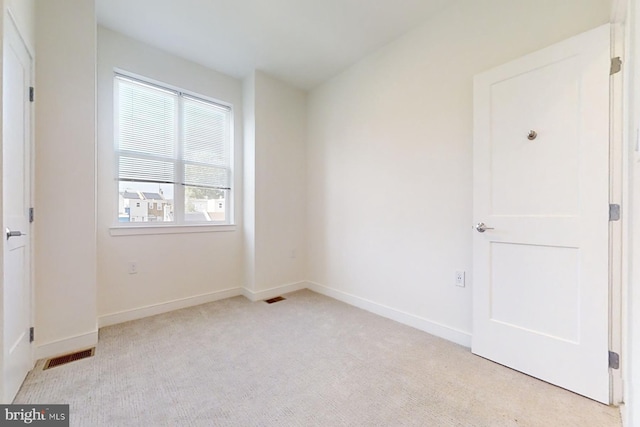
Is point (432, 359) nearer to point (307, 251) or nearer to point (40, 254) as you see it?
point (307, 251)

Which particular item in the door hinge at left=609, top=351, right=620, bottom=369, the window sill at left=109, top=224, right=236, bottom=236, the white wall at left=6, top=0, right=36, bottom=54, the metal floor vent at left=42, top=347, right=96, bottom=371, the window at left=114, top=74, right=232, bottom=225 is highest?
the white wall at left=6, top=0, right=36, bottom=54

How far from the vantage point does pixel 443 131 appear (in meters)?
2.24

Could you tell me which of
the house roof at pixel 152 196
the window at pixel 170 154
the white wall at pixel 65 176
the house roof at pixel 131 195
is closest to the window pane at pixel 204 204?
the window at pixel 170 154

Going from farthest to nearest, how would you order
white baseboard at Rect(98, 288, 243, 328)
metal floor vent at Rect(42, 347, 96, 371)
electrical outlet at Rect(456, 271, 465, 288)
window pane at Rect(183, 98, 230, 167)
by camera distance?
window pane at Rect(183, 98, 230, 167), white baseboard at Rect(98, 288, 243, 328), electrical outlet at Rect(456, 271, 465, 288), metal floor vent at Rect(42, 347, 96, 371)

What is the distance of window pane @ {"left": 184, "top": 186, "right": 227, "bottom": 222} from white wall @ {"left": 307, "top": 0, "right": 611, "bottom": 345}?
4.36 feet

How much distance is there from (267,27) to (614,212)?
9.56 ft

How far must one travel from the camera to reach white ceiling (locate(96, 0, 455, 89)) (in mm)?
2201

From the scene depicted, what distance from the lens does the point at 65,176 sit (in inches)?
76.8

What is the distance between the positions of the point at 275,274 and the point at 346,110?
222 centimetres

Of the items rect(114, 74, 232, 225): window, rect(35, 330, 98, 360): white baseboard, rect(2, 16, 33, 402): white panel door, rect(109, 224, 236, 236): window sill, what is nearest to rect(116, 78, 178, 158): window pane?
rect(114, 74, 232, 225): window

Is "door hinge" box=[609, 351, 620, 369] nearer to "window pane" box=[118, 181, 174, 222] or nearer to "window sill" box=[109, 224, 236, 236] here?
"window sill" box=[109, 224, 236, 236]

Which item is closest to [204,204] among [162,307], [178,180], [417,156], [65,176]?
[178,180]

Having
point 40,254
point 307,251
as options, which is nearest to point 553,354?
point 307,251

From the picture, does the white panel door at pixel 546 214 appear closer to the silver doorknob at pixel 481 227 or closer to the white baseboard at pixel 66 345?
the silver doorknob at pixel 481 227
